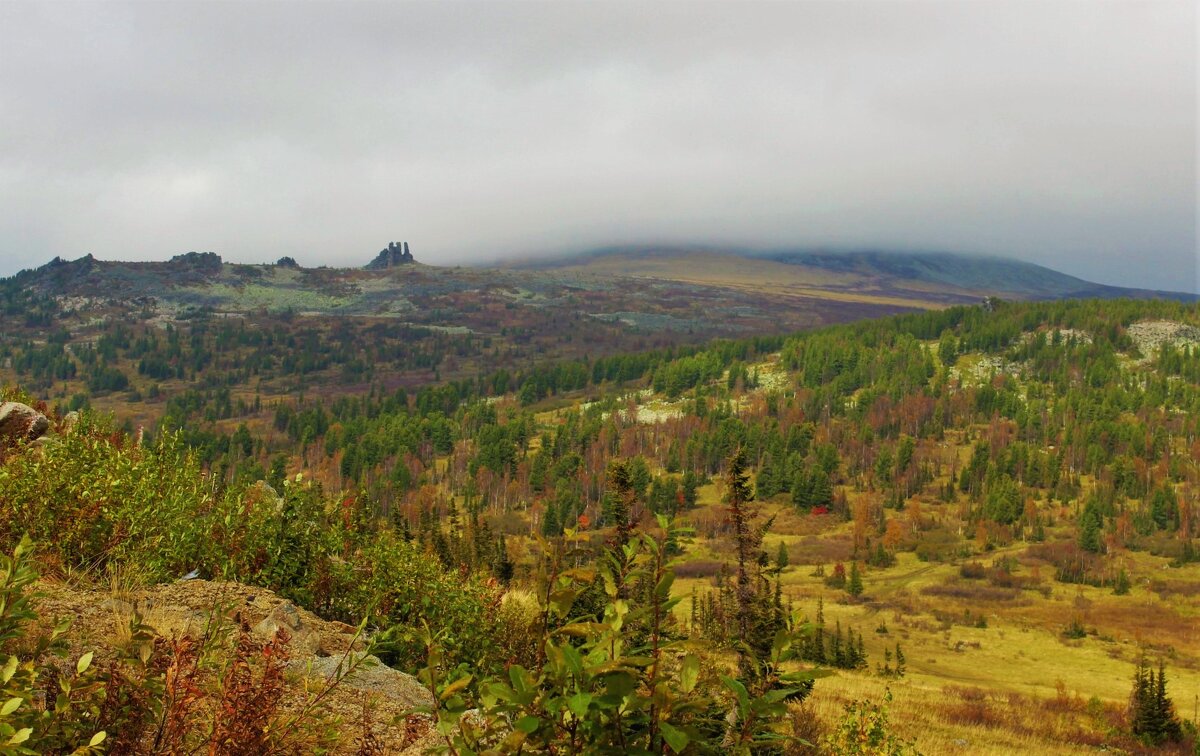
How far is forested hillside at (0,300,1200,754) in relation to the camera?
4.23 meters

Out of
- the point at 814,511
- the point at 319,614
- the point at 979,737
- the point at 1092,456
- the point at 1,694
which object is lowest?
the point at 814,511

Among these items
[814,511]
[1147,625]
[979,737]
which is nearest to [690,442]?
[814,511]

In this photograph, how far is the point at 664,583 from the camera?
405 centimetres

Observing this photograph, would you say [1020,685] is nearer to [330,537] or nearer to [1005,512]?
[330,537]

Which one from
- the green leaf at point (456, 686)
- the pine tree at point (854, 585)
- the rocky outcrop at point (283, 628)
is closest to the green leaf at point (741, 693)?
the green leaf at point (456, 686)

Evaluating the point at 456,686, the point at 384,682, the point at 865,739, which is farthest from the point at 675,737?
the point at 865,739

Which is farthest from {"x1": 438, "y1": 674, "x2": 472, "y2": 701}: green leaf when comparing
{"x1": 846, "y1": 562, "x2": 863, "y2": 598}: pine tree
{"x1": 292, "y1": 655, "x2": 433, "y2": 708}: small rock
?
{"x1": 846, "y1": 562, "x2": 863, "y2": 598}: pine tree

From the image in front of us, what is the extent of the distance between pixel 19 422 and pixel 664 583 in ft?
83.8

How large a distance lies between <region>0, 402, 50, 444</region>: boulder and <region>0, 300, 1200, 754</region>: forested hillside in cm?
72

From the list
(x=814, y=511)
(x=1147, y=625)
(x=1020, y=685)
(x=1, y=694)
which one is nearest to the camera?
(x=1, y=694)

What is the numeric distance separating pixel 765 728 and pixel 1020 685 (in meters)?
75.1

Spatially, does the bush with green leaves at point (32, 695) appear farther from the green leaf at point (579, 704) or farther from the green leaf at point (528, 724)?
the green leaf at point (579, 704)

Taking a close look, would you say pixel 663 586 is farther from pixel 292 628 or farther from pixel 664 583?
pixel 292 628

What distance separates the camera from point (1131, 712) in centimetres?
4478
